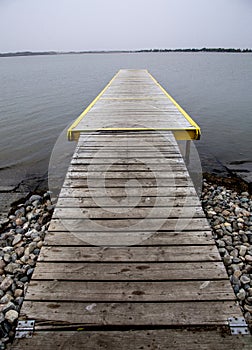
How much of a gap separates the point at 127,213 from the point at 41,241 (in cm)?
135

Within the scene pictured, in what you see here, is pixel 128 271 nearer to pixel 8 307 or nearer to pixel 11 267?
pixel 8 307

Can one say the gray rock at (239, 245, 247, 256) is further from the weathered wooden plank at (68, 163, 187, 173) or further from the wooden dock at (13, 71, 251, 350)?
the weathered wooden plank at (68, 163, 187, 173)

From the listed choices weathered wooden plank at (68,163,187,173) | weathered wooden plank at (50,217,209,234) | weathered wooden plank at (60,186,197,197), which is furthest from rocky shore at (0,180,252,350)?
weathered wooden plank at (68,163,187,173)

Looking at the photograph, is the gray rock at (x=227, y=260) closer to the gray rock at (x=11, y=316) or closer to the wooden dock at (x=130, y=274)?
the wooden dock at (x=130, y=274)

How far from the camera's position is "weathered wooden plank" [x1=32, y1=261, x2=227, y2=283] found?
2092 mm

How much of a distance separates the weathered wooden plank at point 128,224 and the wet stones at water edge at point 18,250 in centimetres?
71

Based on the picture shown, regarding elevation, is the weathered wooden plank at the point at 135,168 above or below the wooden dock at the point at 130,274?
above

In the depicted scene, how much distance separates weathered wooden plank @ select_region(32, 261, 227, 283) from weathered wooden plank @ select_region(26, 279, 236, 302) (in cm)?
5

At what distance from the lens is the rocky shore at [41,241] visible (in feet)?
8.12

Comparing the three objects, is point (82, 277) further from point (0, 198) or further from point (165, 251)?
point (0, 198)

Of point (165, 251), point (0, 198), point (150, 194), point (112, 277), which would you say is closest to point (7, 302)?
point (112, 277)

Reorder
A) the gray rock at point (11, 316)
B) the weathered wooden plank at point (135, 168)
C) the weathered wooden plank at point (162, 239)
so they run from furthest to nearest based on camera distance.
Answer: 1. the weathered wooden plank at point (135, 168)
2. the weathered wooden plank at point (162, 239)
3. the gray rock at point (11, 316)

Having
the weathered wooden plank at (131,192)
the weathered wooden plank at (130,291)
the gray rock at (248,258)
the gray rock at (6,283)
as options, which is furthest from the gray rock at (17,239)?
the gray rock at (248,258)

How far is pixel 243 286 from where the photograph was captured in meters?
2.67
